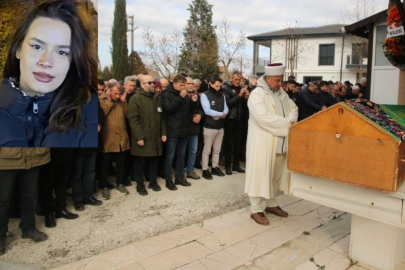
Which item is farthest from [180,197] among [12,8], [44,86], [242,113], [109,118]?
[12,8]

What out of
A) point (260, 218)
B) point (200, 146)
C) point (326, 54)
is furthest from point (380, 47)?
point (326, 54)

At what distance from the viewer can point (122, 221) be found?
14.6 feet

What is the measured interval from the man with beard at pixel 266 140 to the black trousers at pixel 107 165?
6.89 ft

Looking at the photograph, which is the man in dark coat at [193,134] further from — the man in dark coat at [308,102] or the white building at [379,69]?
the white building at [379,69]

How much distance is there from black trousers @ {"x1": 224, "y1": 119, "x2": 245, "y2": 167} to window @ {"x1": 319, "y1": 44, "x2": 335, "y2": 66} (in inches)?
1156

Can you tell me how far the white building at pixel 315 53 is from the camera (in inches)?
1257

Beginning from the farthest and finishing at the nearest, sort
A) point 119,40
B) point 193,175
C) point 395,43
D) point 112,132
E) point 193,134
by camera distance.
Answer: point 193,175
point 193,134
point 112,132
point 119,40
point 395,43

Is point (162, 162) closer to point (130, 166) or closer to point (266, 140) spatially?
point (130, 166)

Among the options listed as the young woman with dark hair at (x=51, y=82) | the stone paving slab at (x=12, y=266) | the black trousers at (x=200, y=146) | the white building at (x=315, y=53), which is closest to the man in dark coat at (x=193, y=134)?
the black trousers at (x=200, y=146)

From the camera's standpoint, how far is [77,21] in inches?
128

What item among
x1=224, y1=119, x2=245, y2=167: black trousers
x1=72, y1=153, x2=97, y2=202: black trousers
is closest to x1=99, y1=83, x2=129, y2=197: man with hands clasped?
x1=72, y1=153, x2=97, y2=202: black trousers

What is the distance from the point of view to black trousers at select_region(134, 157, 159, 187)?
18.0ft

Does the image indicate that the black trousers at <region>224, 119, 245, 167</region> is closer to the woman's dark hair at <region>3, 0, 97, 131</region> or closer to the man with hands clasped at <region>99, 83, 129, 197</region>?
the man with hands clasped at <region>99, 83, 129, 197</region>

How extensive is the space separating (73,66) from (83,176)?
6.83ft
